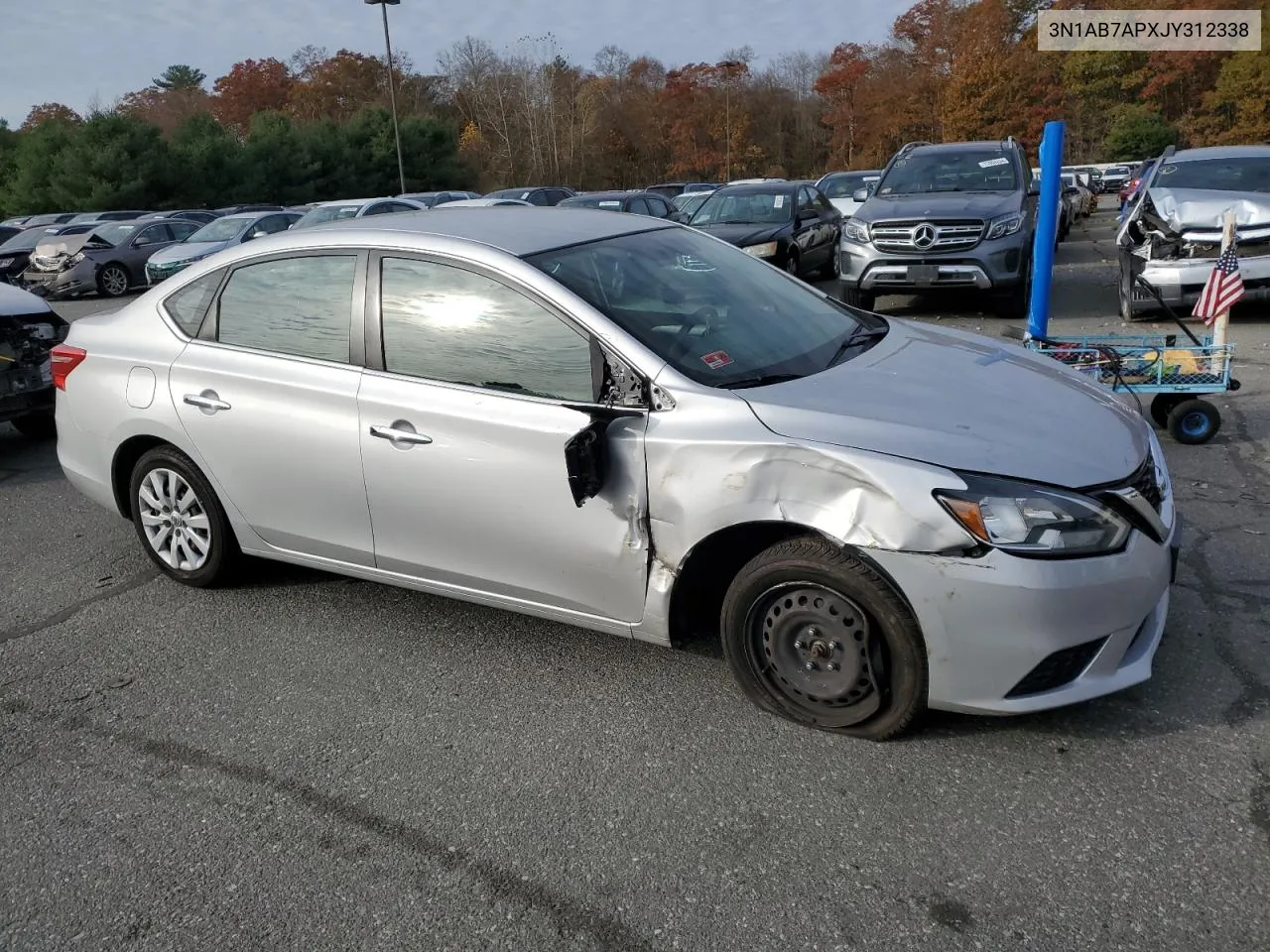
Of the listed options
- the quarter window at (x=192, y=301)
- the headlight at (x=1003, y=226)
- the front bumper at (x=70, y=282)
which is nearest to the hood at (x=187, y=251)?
the front bumper at (x=70, y=282)

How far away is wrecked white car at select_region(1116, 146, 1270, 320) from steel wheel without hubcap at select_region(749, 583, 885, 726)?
7.23m

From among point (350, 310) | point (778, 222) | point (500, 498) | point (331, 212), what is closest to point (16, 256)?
point (331, 212)

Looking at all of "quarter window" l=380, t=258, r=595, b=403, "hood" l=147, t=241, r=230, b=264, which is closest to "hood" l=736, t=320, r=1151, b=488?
"quarter window" l=380, t=258, r=595, b=403

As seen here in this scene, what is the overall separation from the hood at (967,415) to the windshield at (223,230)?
17.6 metres

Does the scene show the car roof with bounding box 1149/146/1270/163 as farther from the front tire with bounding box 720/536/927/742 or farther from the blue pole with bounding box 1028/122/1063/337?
the front tire with bounding box 720/536/927/742

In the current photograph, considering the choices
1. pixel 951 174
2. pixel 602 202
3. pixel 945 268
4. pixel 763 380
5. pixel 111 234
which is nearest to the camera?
pixel 763 380

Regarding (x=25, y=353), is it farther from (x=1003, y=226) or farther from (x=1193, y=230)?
(x=1193, y=230)

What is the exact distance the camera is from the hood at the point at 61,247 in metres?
19.8

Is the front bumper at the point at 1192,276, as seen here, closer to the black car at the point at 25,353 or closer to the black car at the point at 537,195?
the black car at the point at 25,353

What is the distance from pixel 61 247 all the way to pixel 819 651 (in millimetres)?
21037

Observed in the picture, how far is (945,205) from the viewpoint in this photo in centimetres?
1054

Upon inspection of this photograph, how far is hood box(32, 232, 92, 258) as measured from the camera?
19.8 metres

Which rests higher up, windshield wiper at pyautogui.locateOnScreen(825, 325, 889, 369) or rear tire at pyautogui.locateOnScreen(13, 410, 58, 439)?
windshield wiper at pyautogui.locateOnScreen(825, 325, 889, 369)

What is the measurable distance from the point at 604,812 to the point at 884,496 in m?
1.21
